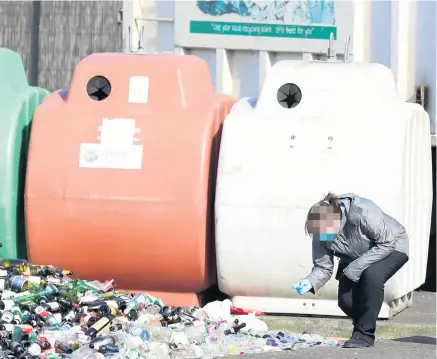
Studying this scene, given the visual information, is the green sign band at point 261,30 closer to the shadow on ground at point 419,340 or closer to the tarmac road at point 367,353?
the shadow on ground at point 419,340

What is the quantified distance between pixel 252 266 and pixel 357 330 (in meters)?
1.48

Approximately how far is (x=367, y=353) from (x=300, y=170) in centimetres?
182

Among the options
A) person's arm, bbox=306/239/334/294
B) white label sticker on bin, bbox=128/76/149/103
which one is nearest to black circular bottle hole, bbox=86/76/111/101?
white label sticker on bin, bbox=128/76/149/103

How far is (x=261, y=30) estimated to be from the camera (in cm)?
998

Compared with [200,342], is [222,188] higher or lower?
higher

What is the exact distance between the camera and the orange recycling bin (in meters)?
8.27

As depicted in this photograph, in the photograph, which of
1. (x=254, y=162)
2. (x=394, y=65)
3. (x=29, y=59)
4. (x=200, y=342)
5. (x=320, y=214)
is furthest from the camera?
(x=29, y=59)

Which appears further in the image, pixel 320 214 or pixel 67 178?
pixel 67 178

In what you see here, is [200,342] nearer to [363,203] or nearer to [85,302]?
[85,302]

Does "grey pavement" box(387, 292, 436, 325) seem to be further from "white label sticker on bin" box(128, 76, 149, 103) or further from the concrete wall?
"white label sticker on bin" box(128, 76, 149, 103)

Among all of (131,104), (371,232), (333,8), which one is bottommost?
(371,232)

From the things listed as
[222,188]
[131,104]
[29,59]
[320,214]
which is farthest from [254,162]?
[29,59]

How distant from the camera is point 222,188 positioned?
821 cm

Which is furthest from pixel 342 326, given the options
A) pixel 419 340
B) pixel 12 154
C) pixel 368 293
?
pixel 12 154
